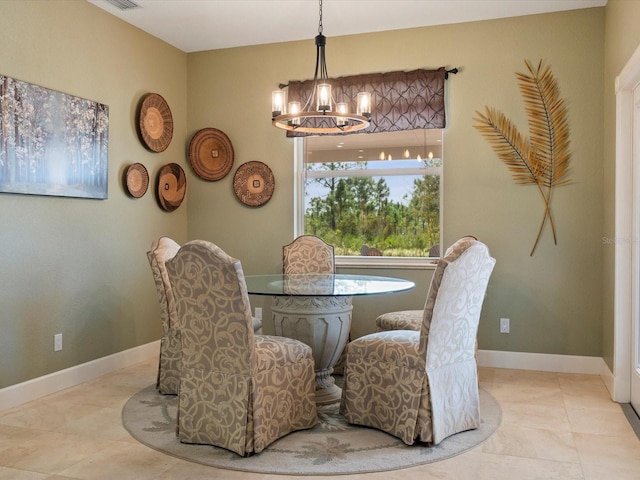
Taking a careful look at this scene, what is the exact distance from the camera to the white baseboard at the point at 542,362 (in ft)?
14.1

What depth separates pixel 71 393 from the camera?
378 cm

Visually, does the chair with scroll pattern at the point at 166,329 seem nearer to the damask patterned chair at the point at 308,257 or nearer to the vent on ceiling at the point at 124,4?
the damask patterned chair at the point at 308,257

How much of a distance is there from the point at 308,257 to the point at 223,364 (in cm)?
191

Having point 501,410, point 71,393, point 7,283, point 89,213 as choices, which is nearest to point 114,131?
point 89,213

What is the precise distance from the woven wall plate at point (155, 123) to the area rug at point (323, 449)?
2.35 m

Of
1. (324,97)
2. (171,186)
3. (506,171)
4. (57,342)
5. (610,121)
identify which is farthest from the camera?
(171,186)

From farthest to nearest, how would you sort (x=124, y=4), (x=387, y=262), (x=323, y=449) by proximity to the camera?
(x=387, y=262)
(x=124, y=4)
(x=323, y=449)

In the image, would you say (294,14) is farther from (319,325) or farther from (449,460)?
(449,460)

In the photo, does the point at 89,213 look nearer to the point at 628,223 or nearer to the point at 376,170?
the point at 376,170

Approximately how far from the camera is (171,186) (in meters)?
5.05

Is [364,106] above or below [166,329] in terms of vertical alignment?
above

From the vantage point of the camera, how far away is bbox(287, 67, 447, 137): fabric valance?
4.58 m

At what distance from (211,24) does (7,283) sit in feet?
8.18

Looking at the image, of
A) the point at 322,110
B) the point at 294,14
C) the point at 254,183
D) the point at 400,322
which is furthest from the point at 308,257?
the point at 294,14
